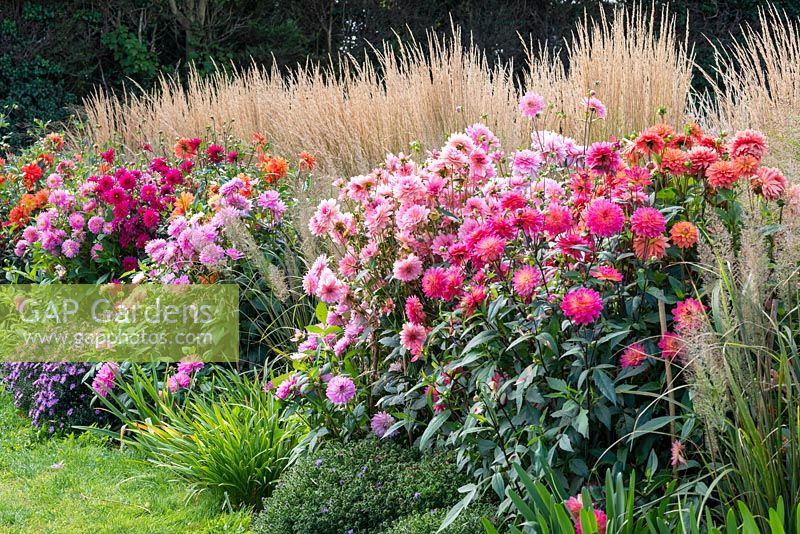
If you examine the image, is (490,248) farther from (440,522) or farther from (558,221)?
(440,522)

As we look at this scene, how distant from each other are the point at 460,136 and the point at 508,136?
2.37 m

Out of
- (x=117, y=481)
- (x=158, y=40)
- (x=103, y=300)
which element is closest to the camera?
(x=117, y=481)

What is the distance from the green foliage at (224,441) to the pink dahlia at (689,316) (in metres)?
1.62

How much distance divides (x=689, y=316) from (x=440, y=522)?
909 mm

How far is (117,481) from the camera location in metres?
3.45

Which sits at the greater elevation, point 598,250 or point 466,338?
point 598,250

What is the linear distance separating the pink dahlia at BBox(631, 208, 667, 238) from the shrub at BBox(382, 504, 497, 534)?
2.85 feet

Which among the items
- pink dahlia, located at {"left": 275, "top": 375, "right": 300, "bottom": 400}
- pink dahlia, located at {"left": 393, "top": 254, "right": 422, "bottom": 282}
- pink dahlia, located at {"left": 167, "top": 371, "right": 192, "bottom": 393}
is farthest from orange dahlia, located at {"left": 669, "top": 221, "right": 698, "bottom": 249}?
pink dahlia, located at {"left": 167, "top": 371, "right": 192, "bottom": 393}

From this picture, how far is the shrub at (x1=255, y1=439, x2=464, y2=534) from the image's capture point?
2.50 m

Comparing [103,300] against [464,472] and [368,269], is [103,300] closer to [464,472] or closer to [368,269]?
[368,269]

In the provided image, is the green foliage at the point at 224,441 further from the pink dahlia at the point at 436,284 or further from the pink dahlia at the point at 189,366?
the pink dahlia at the point at 436,284

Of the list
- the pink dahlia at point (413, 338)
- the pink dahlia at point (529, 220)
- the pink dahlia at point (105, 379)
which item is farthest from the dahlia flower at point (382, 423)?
the pink dahlia at point (105, 379)

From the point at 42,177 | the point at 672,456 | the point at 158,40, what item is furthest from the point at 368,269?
the point at 158,40

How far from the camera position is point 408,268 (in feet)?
8.56
